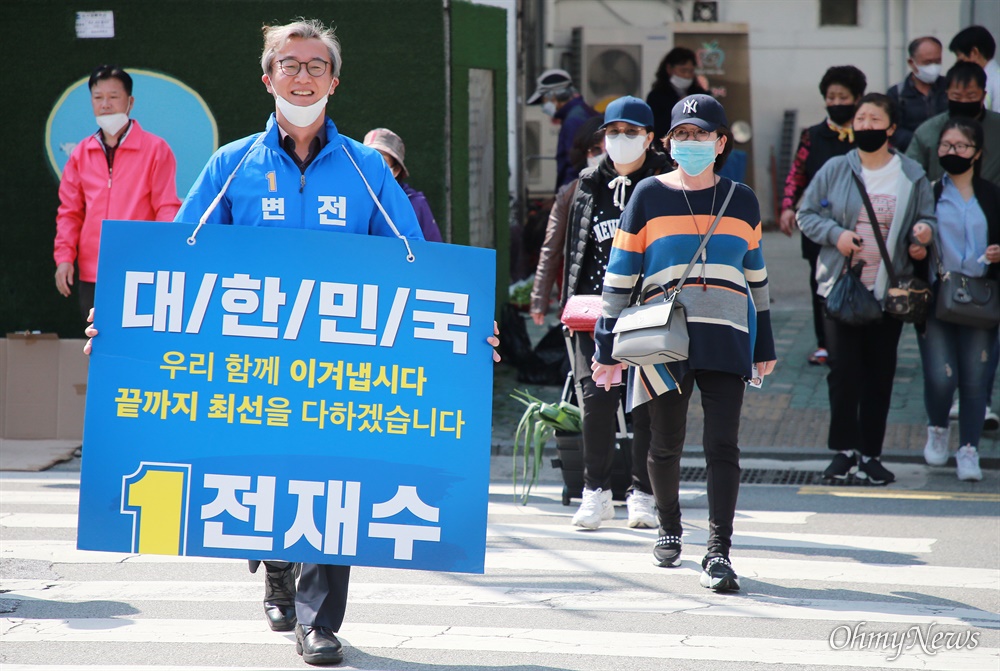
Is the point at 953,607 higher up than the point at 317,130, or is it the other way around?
the point at 317,130

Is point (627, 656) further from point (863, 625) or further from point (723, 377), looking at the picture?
point (723, 377)

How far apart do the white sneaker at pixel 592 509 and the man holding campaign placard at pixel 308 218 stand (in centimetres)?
246

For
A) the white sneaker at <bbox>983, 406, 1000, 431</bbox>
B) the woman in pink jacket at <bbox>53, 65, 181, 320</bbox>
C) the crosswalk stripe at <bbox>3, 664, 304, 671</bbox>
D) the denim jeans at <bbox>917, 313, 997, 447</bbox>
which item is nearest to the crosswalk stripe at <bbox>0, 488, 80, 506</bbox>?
the woman in pink jacket at <bbox>53, 65, 181, 320</bbox>

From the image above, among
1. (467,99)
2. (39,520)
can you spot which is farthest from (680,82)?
(39,520)

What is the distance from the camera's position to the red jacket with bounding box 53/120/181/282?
8.50m

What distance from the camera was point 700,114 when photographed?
5.89 meters

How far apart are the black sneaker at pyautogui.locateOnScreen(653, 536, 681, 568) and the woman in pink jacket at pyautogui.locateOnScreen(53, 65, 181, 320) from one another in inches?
155

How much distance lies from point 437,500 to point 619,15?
2181 centimetres

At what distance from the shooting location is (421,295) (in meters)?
4.54

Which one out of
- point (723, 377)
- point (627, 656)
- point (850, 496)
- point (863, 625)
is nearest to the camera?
point (627, 656)

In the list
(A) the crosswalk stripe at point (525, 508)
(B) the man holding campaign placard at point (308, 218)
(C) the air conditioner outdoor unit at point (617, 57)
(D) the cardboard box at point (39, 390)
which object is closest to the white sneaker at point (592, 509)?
(A) the crosswalk stripe at point (525, 508)

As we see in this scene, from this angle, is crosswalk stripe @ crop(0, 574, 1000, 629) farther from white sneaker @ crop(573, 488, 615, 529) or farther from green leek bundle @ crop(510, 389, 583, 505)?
green leek bundle @ crop(510, 389, 583, 505)

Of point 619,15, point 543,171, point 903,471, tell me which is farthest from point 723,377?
point 619,15

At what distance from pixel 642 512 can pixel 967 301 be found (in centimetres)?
252
